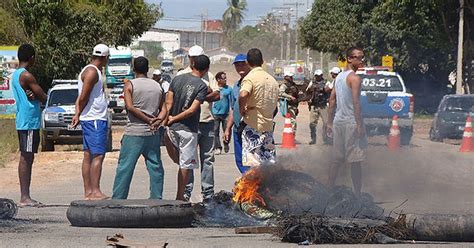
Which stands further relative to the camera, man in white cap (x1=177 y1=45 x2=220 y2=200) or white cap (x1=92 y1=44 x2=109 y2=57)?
man in white cap (x1=177 y1=45 x2=220 y2=200)

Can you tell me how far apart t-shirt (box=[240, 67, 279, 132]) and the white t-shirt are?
5.60ft

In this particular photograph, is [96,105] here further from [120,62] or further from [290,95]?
[120,62]

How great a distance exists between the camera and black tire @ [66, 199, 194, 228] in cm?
966

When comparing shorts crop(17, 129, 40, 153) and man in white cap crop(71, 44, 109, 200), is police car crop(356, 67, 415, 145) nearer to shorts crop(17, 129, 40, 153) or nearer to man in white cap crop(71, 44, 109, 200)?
man in white cap crop(71, 44, 109, 200)

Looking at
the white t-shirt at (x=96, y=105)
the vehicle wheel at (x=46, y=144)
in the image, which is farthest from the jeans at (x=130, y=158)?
the vehicle wheel at (x=46, y=144)

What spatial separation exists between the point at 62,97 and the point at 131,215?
56.1ft

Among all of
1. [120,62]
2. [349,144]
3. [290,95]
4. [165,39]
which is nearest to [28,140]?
[349,144]

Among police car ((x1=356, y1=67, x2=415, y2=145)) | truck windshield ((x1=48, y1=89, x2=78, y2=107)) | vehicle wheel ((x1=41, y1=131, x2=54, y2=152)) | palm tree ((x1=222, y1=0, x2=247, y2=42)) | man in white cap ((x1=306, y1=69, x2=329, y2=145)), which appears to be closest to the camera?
vehicle wheel ((x1=41, y1=131, x2=54, y2=152))

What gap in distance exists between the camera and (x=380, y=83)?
28.5 meters

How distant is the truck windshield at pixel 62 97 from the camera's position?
2606cm

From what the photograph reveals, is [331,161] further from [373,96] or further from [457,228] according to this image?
[373,96]

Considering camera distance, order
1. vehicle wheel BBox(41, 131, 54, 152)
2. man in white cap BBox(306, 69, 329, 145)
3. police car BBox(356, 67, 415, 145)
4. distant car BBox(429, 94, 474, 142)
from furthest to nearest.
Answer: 1. distant car BBox(429, 94, 474, 142)
2. police car BBox(356, 67, 415, 145)
3. man in white cap BBox(306, 69, 329, 145)
4. vehicle wheel BBox(41, 131, 54, 152)

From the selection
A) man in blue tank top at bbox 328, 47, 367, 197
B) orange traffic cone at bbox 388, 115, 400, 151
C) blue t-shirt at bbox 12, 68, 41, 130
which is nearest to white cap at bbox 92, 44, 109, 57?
blue t-shirt at bbox 12, 68, 41, 130

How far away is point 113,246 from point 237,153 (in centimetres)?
427
